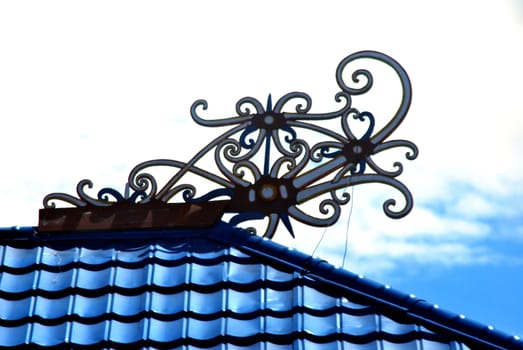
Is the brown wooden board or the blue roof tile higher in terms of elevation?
the brown wooden board

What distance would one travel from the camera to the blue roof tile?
216 inches

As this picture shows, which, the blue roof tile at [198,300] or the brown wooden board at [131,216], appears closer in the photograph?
the blue roof tile at [198,300]

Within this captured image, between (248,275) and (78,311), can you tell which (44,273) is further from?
(248,275)

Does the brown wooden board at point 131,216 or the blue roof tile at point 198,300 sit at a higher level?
the brown wooden board at point 131,216

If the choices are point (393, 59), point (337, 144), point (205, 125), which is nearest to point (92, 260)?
point (205, 125)

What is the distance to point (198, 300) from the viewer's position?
5.70 metres

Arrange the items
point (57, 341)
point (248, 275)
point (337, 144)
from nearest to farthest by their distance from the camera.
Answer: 1. point (57, 341)
2. point (248, 275)
3. point (337, 144)

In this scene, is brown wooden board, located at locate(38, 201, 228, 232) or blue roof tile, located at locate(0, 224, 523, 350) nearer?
blue roof tile, located at locate(0, 224, 523, 350)

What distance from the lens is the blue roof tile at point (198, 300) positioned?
5.48m

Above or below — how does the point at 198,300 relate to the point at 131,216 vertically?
below

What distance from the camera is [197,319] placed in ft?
18.3

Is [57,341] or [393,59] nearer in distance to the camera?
[57,341]

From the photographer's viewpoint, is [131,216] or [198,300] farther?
[131,216]

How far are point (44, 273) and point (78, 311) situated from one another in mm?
412
